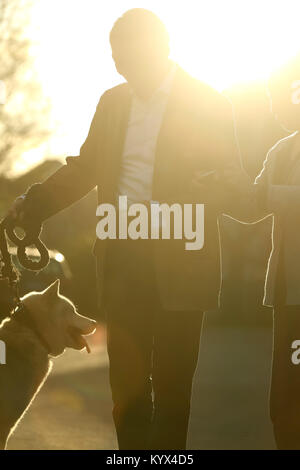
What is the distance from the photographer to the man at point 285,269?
5.20 metres

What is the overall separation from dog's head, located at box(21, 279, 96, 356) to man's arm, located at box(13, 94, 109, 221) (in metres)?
1.00

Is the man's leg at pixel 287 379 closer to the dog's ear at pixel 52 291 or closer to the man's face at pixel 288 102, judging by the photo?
the man's face at pixel 288 102

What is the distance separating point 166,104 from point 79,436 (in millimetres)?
4619

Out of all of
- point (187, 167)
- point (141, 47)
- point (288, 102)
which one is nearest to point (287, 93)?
point (288, 102)

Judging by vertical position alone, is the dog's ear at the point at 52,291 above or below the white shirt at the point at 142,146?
below

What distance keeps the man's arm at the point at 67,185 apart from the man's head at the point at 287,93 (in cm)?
95

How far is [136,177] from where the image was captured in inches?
212

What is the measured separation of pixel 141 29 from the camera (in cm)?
539

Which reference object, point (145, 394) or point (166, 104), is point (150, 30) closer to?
point (166, 104)

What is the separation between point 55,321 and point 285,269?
206 centimetres

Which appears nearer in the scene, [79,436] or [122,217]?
[122,217]

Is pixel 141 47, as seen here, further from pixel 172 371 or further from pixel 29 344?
pixel 29 344

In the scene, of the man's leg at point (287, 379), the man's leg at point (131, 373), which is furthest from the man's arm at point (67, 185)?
the man's leg at point (287, 379)
